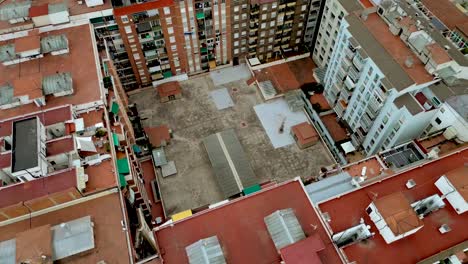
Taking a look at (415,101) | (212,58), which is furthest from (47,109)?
(415,101)

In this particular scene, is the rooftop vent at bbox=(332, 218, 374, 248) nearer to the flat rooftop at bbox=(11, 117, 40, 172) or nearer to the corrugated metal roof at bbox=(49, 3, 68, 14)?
the flat rooftop at bbox=(11, 117, 40, 172)

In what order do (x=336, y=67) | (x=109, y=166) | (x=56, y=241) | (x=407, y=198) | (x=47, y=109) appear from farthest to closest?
(x=336, y=67), (x=47, y=109), (x=109, y=166), (x=407, y=198), (x=56, y=241)

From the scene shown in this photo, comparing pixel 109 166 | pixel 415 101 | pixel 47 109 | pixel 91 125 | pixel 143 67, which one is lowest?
pixel 415 101

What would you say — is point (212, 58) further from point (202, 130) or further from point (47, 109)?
point (47, 109)

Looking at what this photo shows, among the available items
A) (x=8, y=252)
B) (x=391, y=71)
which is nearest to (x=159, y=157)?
(x=8, y=252)

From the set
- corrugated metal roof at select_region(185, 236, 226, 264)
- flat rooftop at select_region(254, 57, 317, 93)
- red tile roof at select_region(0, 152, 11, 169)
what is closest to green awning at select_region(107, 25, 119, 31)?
red tile roof at select_region(0, 152, 11, 169)

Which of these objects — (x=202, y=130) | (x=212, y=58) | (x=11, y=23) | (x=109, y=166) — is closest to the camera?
(x=109, y=166)

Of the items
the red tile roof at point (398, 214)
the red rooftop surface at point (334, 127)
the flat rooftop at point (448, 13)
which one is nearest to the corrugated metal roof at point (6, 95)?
the red tile roof at point (398, 214)
